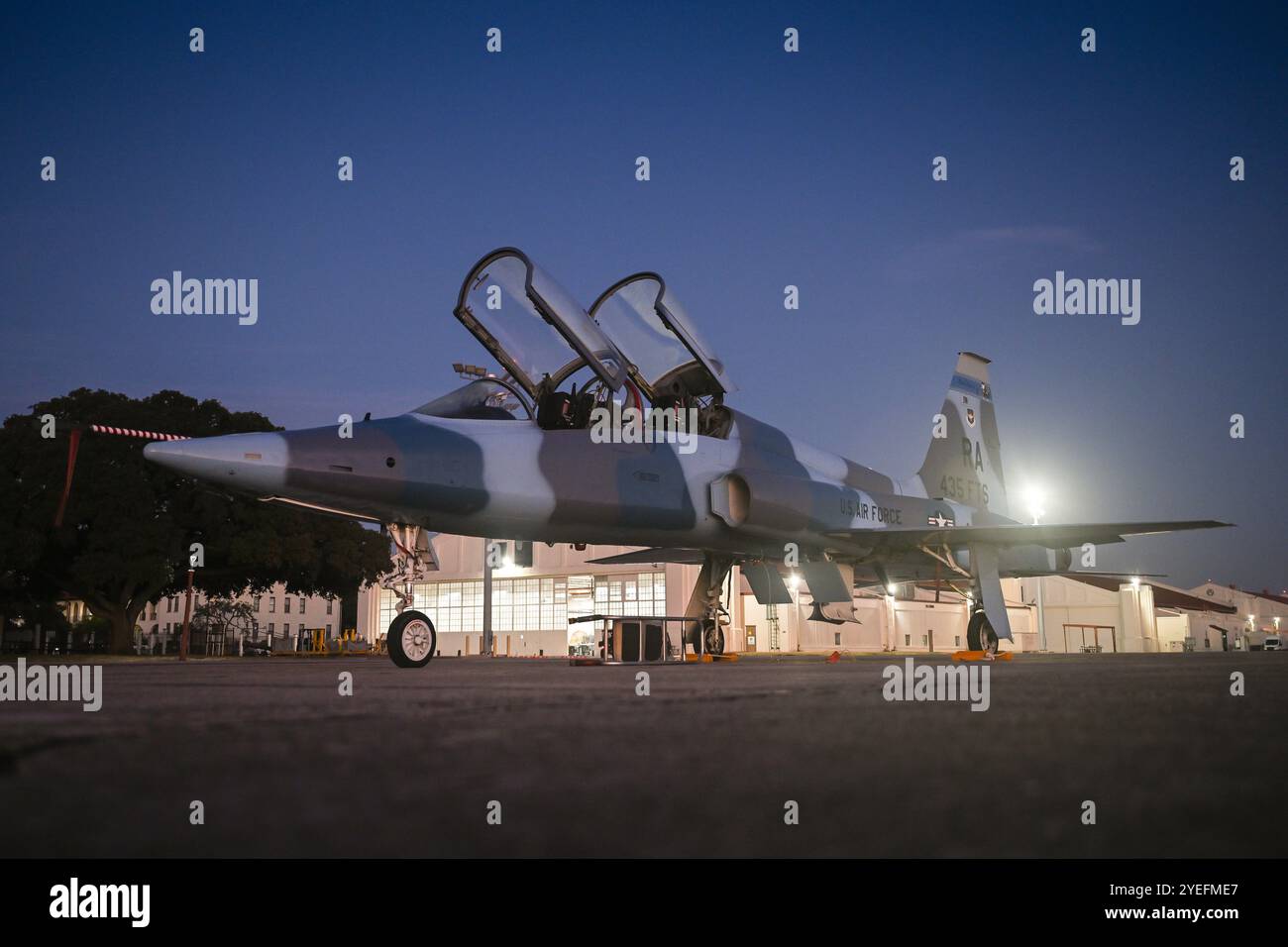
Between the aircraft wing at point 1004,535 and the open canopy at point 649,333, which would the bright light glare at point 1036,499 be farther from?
the open canopy at point 649,333

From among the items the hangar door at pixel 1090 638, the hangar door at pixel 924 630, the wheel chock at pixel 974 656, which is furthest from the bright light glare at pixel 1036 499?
the wheel chock at pixel 974 656

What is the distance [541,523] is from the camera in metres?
11.0

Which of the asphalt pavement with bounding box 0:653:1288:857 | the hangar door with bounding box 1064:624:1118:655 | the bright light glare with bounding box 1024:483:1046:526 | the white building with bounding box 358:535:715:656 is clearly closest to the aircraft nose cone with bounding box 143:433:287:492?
the asphalt pavement with bounding box 0:653:1288:857

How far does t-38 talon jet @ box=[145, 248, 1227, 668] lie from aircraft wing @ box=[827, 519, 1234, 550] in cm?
4

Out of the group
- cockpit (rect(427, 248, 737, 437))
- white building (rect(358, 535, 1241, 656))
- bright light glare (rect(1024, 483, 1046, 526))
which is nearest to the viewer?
cockpit (rect(427, 248, 737, 437))

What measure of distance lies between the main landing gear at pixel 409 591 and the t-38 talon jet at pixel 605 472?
0.02 metres

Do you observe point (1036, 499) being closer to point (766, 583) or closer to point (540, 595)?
point (540, 595)

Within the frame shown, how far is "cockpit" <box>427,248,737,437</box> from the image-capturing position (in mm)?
11180

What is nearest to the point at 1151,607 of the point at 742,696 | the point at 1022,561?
the point at 1022,561

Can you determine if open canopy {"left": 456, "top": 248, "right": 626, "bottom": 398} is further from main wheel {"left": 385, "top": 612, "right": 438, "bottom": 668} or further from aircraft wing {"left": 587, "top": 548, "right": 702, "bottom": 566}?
aircraft wing {"left": 587, "top": 548, "right": 702, "bottom": 566}

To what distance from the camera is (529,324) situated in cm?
1159

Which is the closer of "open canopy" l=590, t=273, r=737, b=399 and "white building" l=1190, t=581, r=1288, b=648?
"open canopy" l=590, t=273, r=737, b=399

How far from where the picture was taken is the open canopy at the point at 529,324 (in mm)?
11234
